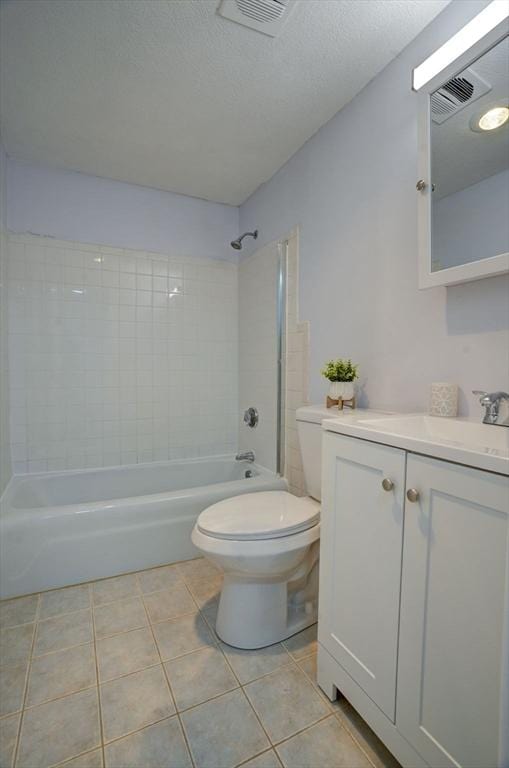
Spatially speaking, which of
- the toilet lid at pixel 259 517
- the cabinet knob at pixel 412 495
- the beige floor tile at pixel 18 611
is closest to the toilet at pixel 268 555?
the toilet lid at pixel 259 517

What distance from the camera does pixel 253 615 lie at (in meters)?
1.32

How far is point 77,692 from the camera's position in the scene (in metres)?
1.13

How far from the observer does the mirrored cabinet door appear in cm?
103

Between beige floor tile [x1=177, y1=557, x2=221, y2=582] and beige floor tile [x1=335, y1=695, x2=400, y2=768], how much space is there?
826mm

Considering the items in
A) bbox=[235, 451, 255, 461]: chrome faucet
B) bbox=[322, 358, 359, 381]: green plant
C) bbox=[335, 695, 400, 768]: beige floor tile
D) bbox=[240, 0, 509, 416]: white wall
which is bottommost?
bbox=[335, 695, 400, 768]: beige floor tile

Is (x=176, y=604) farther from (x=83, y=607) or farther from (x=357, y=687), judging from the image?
(x=357, y=687)

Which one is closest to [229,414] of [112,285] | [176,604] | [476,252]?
[112,285]

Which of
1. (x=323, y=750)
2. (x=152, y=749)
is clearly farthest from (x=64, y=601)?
(x=323, y=750)

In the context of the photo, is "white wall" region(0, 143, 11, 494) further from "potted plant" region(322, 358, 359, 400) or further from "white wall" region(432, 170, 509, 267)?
"white wall" region(432, 170, 509, 267)

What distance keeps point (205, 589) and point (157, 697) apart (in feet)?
1.91

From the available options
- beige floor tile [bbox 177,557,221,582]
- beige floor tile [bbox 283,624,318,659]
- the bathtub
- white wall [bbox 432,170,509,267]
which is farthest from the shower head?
beige floor tile [bbox 283,624,318,659]

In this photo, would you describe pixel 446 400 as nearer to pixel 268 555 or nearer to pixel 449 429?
pixel 449 429

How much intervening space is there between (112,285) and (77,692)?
214 centimetres

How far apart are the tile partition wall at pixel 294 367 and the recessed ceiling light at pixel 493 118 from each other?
1043 millimetres
